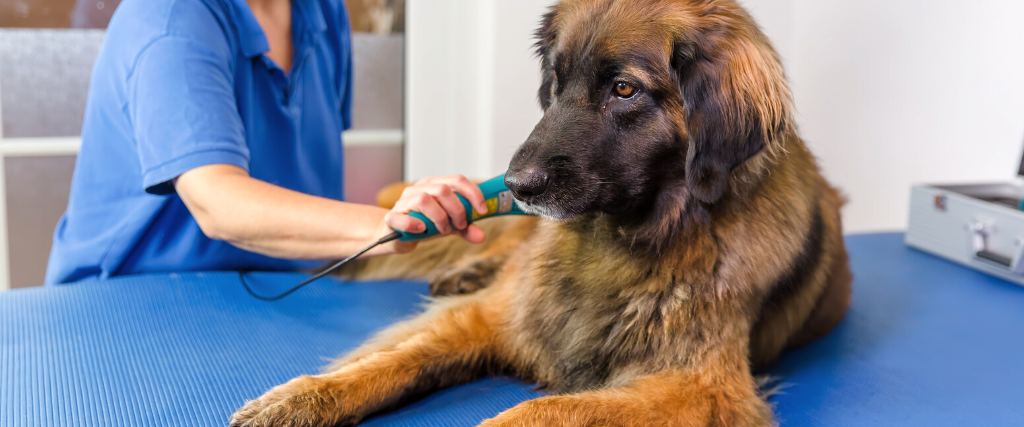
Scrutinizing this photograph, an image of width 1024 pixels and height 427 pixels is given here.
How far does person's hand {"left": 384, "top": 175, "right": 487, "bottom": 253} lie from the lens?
1.23m

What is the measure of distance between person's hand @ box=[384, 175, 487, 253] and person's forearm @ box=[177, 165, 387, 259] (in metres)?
0.08

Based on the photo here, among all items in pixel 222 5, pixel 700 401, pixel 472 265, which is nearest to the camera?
pixel 700 401

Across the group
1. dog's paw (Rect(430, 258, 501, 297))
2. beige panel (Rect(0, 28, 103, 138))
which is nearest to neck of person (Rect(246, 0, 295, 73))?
dog's paw (Rect(430, 258, 501, 297))

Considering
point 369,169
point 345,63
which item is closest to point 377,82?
point 369,169

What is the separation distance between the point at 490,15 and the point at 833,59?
5.29 ft

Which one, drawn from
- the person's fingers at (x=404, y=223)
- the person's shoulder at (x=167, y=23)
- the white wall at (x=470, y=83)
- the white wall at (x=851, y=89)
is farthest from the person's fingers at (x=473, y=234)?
the white wall at (x=470, y=83)

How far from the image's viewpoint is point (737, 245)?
3.82ft

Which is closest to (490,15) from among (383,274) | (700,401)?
(383,274)

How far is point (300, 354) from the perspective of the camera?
1316 millimetres

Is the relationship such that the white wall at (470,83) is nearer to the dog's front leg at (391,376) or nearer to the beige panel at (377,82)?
the beige panel at (377,82)

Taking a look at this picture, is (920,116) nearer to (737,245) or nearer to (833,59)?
(833,59)

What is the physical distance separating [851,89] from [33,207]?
3465 mm

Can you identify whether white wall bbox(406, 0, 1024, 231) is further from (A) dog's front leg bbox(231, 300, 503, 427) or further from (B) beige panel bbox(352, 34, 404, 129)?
(A) dog's front leg bbox(231, 300, 503, 427)

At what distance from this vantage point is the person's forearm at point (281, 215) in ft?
4.28
